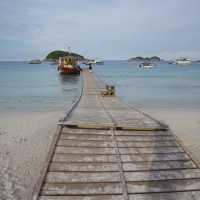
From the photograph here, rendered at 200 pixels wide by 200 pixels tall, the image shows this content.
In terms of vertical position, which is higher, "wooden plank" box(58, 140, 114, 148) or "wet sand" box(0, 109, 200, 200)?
"wooden plank" box(58, 140, 114, 148)

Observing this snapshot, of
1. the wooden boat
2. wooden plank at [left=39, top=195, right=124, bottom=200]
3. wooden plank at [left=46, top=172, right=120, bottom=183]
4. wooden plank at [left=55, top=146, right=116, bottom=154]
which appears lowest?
wooden plank at [left=39, top=195, right=124, bottom=200]

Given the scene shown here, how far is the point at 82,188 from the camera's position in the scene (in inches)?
191

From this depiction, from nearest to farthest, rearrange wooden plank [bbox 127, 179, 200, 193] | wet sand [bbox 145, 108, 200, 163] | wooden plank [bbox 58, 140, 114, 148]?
wooden plank [bbox 127, 179, 200, 193] → wooden plank [bbox 58, 140, 114, 148] → wet sand [bbox 145, 108, 200, 163]

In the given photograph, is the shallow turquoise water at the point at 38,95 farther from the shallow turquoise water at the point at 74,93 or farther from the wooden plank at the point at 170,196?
the wooden plank at the point at 170,196

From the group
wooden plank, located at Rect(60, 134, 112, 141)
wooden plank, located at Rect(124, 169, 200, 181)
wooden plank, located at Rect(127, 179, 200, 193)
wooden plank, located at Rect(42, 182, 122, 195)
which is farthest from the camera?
wooden plank, located at Rect(60, 134, 112, 141)

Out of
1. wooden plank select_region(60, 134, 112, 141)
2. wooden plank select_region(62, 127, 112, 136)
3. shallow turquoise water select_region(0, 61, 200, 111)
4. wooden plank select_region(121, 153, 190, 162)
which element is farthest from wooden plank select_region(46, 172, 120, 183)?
shallow turquoise water select_region(0, 61, 200, 111)

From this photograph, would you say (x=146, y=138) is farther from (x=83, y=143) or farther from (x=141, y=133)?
(x=83, y=143)

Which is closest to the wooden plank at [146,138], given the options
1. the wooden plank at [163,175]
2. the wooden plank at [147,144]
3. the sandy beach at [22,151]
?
the wooden plank at [147,144]

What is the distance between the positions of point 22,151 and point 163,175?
16.3 ft

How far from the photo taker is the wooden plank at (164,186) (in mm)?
4836

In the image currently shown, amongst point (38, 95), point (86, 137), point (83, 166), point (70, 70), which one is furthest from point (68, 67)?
point (83, 166)

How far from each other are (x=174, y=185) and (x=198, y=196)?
48 centimetres

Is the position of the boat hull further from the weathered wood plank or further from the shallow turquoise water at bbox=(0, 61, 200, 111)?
the weathered wood plank

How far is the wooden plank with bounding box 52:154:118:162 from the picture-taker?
5.99 m
